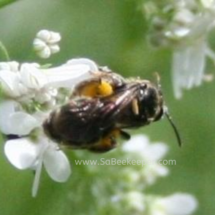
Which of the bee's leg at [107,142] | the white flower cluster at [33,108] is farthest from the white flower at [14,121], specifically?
the bee's leg at [107,142]

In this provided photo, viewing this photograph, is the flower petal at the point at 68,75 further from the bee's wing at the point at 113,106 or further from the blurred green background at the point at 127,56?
the blurred green background at the point at 127,56

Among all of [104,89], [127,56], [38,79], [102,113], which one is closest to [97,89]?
[104,89]

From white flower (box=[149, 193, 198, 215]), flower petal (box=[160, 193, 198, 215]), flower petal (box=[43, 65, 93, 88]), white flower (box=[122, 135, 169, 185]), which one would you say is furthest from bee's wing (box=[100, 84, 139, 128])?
flower petal (box=[160, 193, 198, 215])

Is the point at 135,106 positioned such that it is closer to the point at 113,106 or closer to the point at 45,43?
the point at 113,106

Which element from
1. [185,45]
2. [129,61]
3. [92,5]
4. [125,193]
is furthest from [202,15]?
[92,5]

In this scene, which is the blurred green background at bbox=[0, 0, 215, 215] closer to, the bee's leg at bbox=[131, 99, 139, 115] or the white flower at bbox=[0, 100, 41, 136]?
the white flower at bbox=[0, 100, 41, 136]
